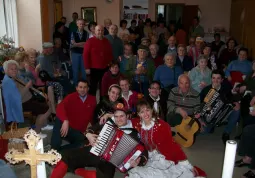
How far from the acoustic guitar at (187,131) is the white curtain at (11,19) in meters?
4.43

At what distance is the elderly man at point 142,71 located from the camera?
16.4 ft

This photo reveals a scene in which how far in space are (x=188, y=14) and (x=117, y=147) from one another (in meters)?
9.20

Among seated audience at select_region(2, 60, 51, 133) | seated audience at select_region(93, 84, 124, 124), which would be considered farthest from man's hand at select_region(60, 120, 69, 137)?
seated audience at select_region(2, 60, 51, 133)

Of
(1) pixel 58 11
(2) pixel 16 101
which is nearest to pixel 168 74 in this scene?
(2) pixel 16 101

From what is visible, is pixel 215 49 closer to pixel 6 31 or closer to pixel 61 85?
pixel 61 85

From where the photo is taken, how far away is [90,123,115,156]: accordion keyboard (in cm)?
278

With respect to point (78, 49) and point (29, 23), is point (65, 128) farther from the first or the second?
point (29, 23)

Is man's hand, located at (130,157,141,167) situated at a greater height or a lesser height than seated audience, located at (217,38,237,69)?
lesser

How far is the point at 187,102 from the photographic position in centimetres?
433

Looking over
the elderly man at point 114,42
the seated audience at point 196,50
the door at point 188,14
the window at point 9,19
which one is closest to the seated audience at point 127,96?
the elderly man at point 114,42

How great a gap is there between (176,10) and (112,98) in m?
9.48

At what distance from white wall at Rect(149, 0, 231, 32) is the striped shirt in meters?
7.56

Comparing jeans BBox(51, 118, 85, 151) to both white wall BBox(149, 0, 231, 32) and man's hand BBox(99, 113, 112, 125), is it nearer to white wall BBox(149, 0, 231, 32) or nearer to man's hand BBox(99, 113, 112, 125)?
man's hand BBox(99, 113, 112, 125)

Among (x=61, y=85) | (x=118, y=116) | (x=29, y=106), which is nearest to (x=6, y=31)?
(x=61, y=85)
